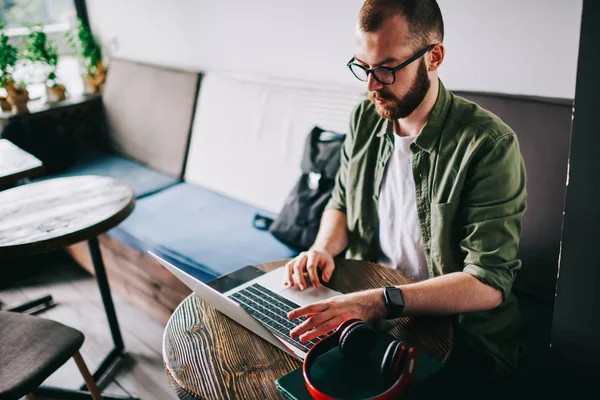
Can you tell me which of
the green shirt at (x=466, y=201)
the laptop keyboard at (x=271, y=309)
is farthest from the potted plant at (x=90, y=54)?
the laptop keyboard at (x=271, y=309)

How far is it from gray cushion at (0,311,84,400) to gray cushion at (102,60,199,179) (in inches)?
56.0

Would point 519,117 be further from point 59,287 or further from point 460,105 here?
point 59,287

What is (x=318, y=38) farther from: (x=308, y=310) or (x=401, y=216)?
(x=308, y=310)

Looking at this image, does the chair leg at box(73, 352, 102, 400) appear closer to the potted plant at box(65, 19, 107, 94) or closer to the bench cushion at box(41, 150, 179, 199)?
the bench cushion at box(41, 150, 179, 199)

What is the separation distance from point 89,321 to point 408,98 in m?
1.91

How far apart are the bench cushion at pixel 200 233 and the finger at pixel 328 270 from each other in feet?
2.01

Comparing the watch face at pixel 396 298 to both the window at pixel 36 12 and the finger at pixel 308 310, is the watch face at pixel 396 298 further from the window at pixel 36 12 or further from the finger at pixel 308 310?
the window at pixel 36 12

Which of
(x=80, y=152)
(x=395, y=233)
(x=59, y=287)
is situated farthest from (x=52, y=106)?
(x=395, y=233)

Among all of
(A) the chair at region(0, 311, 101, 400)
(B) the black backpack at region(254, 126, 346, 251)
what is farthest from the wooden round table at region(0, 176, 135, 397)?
(B) the black backpack at region(254, 126, 346, 251)

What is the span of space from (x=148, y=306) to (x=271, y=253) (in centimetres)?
83

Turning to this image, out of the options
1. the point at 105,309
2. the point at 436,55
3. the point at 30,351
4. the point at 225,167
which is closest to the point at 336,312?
the point at 436,55

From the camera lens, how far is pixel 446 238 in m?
1.26

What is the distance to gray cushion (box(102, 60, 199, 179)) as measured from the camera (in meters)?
2.80

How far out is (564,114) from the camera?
4.79ft
